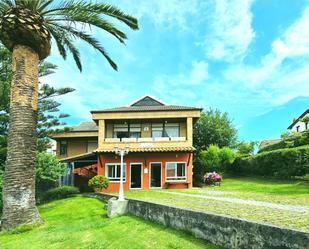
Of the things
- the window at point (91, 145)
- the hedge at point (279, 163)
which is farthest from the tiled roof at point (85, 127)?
the hedge at point (279, 163)

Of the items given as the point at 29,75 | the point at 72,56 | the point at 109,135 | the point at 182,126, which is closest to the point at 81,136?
the point at 109,135

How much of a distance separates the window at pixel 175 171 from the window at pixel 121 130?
526cm

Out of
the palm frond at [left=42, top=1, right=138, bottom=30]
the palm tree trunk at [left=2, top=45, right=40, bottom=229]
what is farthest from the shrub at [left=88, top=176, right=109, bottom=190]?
the palm frond at [left=42, top=1, right=138, bottom=30]

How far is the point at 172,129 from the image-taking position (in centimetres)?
2934

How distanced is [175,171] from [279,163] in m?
8.36

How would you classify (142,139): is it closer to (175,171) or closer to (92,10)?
(175,171)

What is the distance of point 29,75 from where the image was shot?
13734mm

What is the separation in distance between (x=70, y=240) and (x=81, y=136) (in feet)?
78.9

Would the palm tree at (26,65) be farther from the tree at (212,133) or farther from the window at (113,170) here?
the tree at (212,133)

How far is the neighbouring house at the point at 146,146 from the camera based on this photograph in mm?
27078

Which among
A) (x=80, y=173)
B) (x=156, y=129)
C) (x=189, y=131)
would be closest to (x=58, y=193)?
(x=80, y=173)

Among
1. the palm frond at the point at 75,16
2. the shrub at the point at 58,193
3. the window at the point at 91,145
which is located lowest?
the shrub at the point at 58,193

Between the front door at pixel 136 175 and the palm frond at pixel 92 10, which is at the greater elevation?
the palm frond at pixel 92 10

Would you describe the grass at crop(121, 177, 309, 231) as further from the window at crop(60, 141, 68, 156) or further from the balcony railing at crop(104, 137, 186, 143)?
the window at crop(60, 141, 68, 156)
